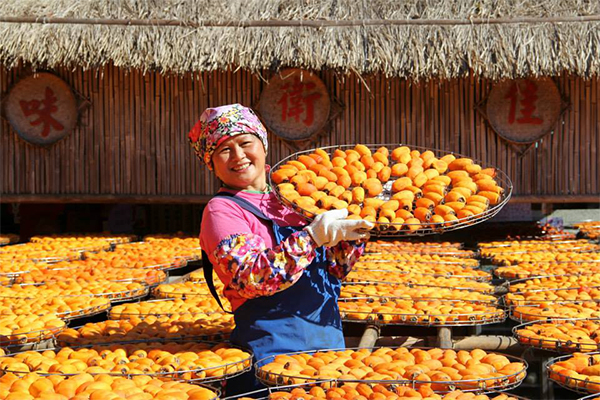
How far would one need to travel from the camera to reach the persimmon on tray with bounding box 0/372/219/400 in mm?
2438

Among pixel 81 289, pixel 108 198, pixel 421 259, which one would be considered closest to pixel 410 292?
pixel 421 259

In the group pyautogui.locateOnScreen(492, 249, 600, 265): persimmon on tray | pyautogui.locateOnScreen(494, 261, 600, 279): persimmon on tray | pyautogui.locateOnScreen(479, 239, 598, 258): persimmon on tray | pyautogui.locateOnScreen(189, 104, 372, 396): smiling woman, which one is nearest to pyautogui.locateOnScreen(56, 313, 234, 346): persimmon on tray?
pyautogui.locateOnScreen(189, 104, 372, 396): smiling woman

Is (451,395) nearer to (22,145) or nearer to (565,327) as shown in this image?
(565,327)

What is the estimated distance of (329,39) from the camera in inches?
297

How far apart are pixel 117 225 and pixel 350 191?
26.0 feet

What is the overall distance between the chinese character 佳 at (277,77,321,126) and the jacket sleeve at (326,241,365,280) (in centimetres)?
499

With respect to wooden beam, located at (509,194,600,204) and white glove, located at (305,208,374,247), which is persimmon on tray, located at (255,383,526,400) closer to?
white glove, located at (305,208,374,247)

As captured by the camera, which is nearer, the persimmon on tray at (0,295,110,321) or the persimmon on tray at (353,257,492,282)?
the persimmon on tray at (0,295,110,321)

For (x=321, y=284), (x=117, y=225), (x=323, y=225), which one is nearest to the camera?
(x=323, y=225)

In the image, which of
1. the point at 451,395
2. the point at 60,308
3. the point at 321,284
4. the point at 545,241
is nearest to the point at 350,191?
the point at 321,284

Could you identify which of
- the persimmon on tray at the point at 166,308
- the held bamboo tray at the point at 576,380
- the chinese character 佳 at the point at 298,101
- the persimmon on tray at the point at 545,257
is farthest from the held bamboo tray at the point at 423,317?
the chinese character 佳 at the point at 298,101

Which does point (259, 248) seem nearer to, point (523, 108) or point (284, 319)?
point (284, 319)

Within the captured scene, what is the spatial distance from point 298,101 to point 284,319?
5.28m

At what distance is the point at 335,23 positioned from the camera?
25.1 ft
